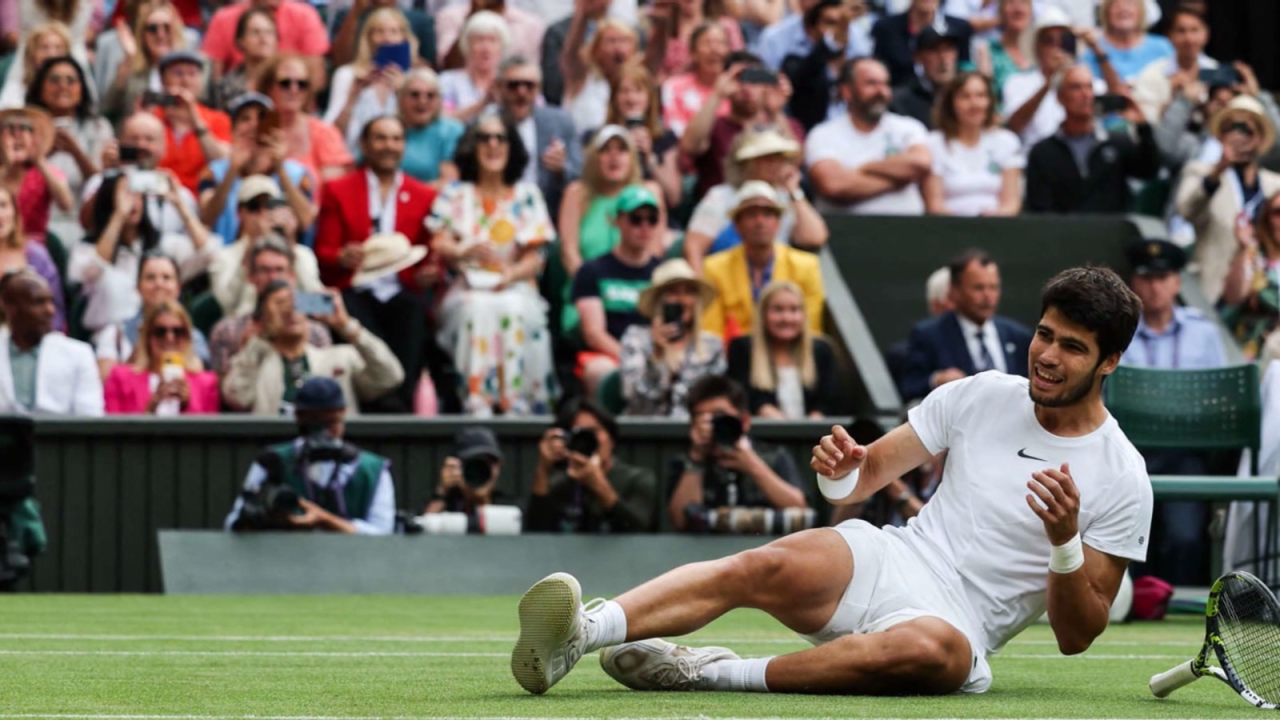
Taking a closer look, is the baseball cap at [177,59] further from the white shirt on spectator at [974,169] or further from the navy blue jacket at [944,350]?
the navy blue jacket at [944,350]

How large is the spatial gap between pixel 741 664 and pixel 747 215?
25.5ft

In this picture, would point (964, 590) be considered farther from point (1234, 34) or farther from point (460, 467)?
point (1234, 34)

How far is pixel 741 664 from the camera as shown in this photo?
20.2ft

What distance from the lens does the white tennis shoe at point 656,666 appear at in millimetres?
6078

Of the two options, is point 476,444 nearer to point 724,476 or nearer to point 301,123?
point 724,476

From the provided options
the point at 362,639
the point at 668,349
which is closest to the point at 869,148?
the point at 668,349

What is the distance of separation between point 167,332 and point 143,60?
2.82m

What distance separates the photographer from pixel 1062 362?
5.84 m

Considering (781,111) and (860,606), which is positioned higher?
(781,111)

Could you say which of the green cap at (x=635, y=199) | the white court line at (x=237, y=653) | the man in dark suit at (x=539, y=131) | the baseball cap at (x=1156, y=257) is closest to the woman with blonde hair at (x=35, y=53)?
the man in dark suit at (x=539, y=131)

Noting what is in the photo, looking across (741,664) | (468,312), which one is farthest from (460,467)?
(741,664)

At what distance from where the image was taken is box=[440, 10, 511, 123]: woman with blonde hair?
15.2m

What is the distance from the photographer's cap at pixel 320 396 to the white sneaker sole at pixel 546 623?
6.35m

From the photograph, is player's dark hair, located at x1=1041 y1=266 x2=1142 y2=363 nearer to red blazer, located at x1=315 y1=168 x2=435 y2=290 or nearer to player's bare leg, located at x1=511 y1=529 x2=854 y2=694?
player's bare leg, located at x1=511 y1=529 x2=854 y2=694
